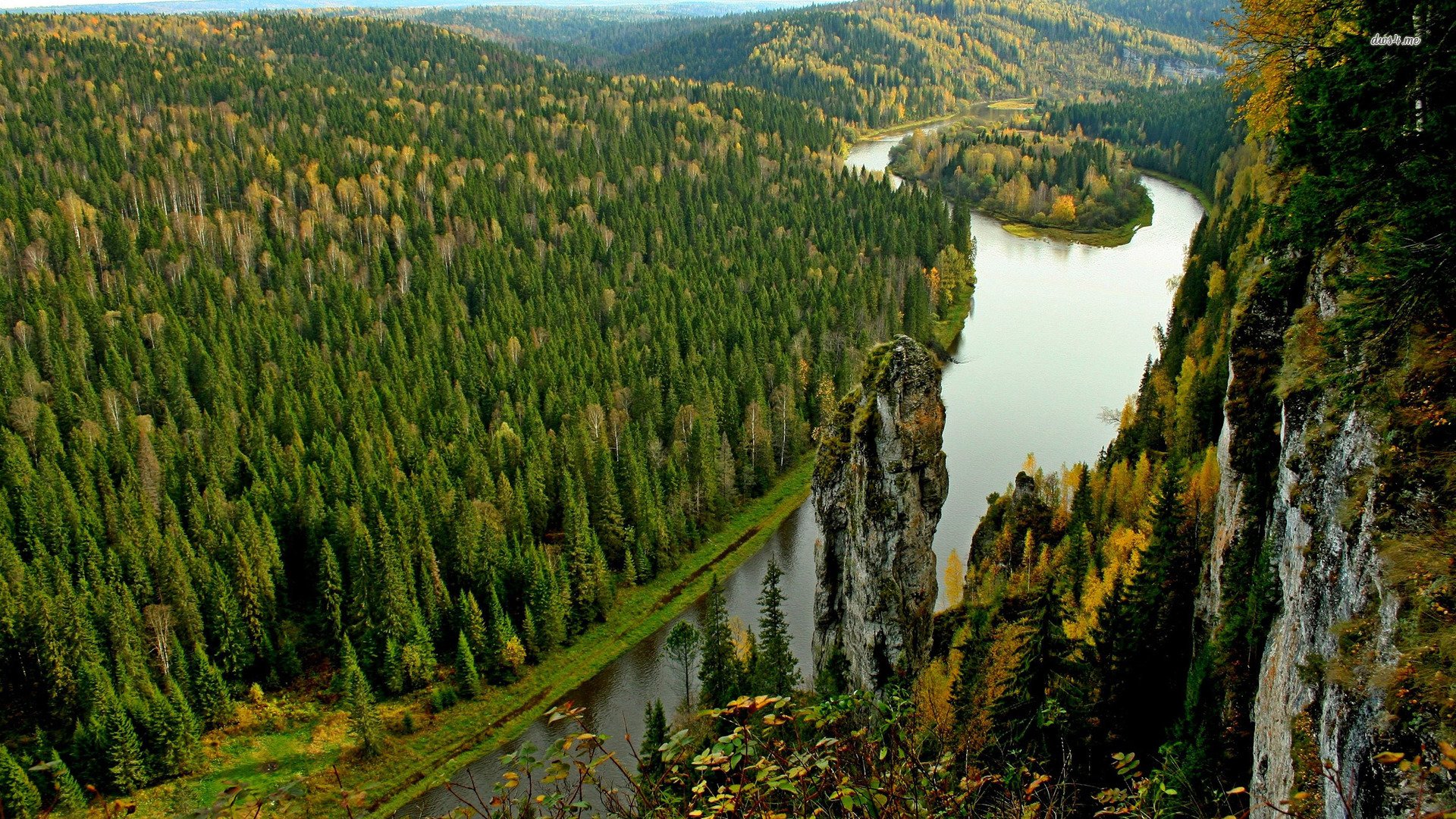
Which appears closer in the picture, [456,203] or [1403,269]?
[1403,269]

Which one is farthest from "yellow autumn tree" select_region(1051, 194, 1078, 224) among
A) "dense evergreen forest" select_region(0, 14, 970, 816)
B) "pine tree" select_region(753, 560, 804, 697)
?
"pine tree" select_region(753, 560, 804, 697)

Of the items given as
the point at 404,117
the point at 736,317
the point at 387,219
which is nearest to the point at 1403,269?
the point at 736,317

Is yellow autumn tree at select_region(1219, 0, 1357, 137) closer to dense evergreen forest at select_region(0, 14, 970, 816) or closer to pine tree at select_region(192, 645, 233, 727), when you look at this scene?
dense evergreen forest at select_region(0, 14, 970, 816)

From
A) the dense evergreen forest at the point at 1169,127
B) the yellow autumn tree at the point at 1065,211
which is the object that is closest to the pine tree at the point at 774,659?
the yellow autumn tree at the point at 1065,211

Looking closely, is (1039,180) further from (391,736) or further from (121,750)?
(121,750)

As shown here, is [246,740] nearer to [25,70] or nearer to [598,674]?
[598,674]

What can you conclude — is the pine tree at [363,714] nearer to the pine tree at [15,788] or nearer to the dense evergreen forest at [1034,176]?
the pine tree at [15,788]

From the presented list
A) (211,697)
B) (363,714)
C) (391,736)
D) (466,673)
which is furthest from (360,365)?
(363,714)
